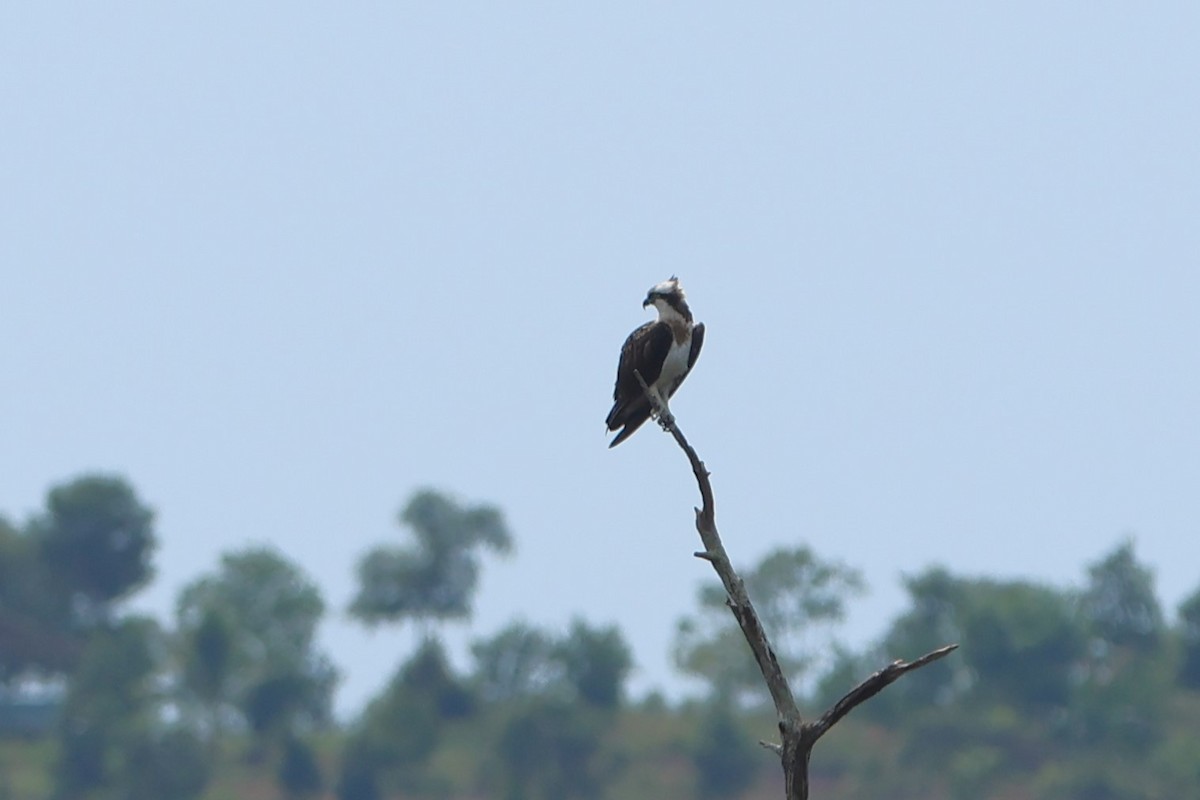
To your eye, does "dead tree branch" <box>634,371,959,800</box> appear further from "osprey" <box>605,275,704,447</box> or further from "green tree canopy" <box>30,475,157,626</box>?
"green tree canopy" <box>30,475,157,626</box>

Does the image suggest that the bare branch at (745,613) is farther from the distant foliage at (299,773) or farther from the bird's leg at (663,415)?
the distant foliage at (299,773)

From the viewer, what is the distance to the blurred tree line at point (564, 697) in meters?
110

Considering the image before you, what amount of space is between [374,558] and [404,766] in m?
18.7

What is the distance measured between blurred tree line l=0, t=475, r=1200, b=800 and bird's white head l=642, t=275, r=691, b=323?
301ft

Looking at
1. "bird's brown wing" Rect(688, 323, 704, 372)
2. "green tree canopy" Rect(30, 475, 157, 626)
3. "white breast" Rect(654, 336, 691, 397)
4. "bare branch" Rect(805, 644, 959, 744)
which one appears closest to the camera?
"bare branch" Rect(805, 644, 959, 744)

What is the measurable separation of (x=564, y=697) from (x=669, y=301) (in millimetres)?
103582

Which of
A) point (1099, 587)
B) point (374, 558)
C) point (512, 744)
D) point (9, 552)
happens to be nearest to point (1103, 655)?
point (1099, 587)

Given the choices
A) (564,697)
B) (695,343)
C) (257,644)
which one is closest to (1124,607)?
(564,697)

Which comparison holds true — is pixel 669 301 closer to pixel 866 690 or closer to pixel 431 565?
pixel 866 690

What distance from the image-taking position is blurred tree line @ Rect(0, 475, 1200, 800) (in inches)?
4318

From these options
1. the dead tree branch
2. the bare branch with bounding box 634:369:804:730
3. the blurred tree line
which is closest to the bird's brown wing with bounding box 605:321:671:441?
the bare branch with bounding box 634:369:804:730

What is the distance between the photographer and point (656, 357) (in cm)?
1464

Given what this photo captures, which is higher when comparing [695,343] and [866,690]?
[695,343]

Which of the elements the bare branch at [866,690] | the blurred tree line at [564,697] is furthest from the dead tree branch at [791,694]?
the blurred tree line at [564,697]
